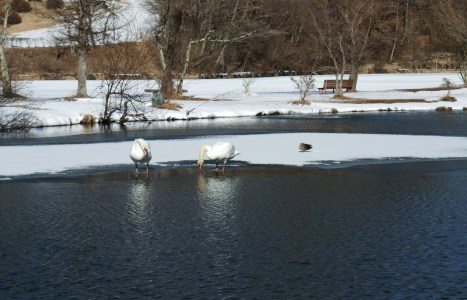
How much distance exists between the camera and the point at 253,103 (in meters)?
46.3

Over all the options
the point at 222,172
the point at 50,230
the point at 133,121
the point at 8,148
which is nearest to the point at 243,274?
the point at 50,230

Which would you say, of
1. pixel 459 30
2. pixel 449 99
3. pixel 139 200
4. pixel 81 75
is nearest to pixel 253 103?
pixel 81 75

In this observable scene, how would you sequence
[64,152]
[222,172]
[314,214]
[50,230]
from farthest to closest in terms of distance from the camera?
[64,152] < [222,172] < [314,214] < [50,230]

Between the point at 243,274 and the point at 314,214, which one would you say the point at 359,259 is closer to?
the point at 243,274

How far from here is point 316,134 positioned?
29688 millimetres

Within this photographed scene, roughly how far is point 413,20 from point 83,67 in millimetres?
63227

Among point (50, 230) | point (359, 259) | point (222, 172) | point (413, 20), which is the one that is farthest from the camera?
point (413, 20)

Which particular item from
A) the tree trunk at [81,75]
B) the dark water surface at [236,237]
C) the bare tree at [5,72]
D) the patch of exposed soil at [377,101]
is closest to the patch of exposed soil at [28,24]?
the bare tree at [5,72]

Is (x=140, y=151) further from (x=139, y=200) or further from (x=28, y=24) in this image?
(x=28, y=24)

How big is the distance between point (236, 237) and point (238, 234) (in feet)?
0.73

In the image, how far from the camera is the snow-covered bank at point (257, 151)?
2161 cm

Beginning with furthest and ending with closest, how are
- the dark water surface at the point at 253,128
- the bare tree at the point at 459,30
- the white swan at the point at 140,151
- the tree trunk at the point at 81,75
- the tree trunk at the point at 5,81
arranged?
the bare tree at the point at 459,30
the tree trunk at the point at 81,75
the tree trunk at the point at 5,81
the dark water surface at the point at 253,128
the white swan at the point at 140,151

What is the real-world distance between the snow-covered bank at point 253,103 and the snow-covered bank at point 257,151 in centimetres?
1062

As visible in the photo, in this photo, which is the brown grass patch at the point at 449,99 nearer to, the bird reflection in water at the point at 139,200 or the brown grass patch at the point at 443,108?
the brown grass patch at the point at 443,108
